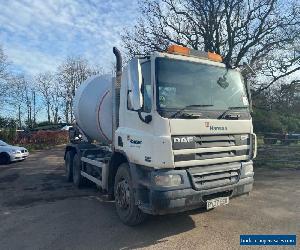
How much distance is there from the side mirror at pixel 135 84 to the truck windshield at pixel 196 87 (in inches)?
11.5

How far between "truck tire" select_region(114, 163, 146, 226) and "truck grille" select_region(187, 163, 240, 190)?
1145 millimetres

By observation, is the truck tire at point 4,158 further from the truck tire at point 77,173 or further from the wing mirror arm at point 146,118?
the wing mirror arm at point 146,118

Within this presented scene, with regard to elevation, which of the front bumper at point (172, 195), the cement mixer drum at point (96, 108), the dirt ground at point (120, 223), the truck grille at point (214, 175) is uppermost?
the cement mixer drum at point (96, 108)

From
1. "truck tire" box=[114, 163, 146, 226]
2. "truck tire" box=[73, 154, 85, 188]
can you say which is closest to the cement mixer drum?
"truck tire" box=[73, 154, 85, 188]

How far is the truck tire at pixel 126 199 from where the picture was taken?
224 inches

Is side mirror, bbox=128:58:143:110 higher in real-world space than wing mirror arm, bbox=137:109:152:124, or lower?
higher

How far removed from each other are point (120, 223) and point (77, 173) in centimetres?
383

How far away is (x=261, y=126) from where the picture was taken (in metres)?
23.2

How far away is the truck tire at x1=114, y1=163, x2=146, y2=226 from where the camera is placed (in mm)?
5684

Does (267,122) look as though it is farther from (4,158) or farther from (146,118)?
(146,118)

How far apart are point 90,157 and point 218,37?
1286cm

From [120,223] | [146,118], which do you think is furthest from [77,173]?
[146,118]

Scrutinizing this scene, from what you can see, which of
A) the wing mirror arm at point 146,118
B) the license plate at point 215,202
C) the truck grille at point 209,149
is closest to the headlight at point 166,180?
the truck grille at point 209,149

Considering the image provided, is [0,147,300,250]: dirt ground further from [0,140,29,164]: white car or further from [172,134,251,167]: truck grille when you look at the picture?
[0,140,29,164]: white car
